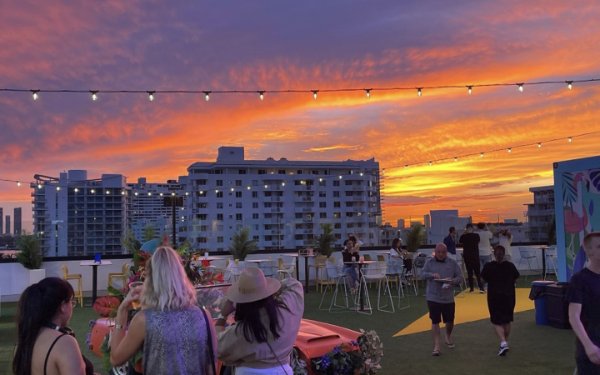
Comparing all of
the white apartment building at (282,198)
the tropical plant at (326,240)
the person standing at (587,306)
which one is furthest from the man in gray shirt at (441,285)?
the white apartment building at (282,198)

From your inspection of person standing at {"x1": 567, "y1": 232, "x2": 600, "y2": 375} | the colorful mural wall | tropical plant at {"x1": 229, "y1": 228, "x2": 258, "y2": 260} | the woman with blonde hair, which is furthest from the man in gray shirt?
tropical plant at {"x1": 229, "y1": 228, "x2": 258, "y2": 260}

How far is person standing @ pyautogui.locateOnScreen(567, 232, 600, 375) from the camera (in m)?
3.52

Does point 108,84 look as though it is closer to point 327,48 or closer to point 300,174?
point 327,48

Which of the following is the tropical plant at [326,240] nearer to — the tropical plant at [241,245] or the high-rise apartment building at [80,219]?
the tropical plant at [241,245]

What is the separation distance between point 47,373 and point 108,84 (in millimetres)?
11694

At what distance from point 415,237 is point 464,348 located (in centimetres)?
1037

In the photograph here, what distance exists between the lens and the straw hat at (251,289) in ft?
9.97

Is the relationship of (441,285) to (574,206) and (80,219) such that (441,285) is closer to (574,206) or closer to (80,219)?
(574,206)

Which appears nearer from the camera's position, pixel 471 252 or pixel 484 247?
pixel 471 252

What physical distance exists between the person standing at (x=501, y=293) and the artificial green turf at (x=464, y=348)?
342mm

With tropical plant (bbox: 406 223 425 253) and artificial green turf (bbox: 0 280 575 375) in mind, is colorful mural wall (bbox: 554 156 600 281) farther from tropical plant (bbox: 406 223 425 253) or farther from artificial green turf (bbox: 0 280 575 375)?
tropical plant (bbox: 406 223 425 253)

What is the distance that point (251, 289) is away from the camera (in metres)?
3.07

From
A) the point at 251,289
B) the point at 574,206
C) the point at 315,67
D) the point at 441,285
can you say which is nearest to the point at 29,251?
the point at 315,67

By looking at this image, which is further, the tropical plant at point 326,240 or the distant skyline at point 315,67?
the tropical plant at point 326,240
